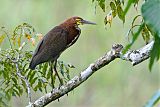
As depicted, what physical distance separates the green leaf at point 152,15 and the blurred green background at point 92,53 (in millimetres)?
5368

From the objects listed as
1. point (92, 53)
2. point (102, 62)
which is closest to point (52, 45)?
point (102, 62)

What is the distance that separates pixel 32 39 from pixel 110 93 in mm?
4700

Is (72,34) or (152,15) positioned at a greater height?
(72,34)

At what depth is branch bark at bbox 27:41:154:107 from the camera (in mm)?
1533

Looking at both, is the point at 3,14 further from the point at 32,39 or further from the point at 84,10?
the point at 32,39

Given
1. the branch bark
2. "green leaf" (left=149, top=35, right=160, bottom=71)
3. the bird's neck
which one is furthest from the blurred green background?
"green leaf" (left=149, top=35, right=160, bottom=71)

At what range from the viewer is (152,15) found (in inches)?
21.7

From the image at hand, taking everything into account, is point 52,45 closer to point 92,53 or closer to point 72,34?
point 72,34

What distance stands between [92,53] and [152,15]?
19.0 ft

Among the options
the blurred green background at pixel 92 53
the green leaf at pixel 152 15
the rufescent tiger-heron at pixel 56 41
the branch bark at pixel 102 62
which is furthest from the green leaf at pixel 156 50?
the blurred green background at pixel 92 53

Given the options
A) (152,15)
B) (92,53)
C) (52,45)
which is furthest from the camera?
(92,53)

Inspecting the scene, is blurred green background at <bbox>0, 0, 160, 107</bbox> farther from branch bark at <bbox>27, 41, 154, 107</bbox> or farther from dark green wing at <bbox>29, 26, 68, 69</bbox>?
A: branch bark at <bbox>27, 41, 154, 107</bbox>

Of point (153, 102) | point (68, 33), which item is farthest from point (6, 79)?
point (153, 102)

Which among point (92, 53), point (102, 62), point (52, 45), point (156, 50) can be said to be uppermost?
point (92, 53)
